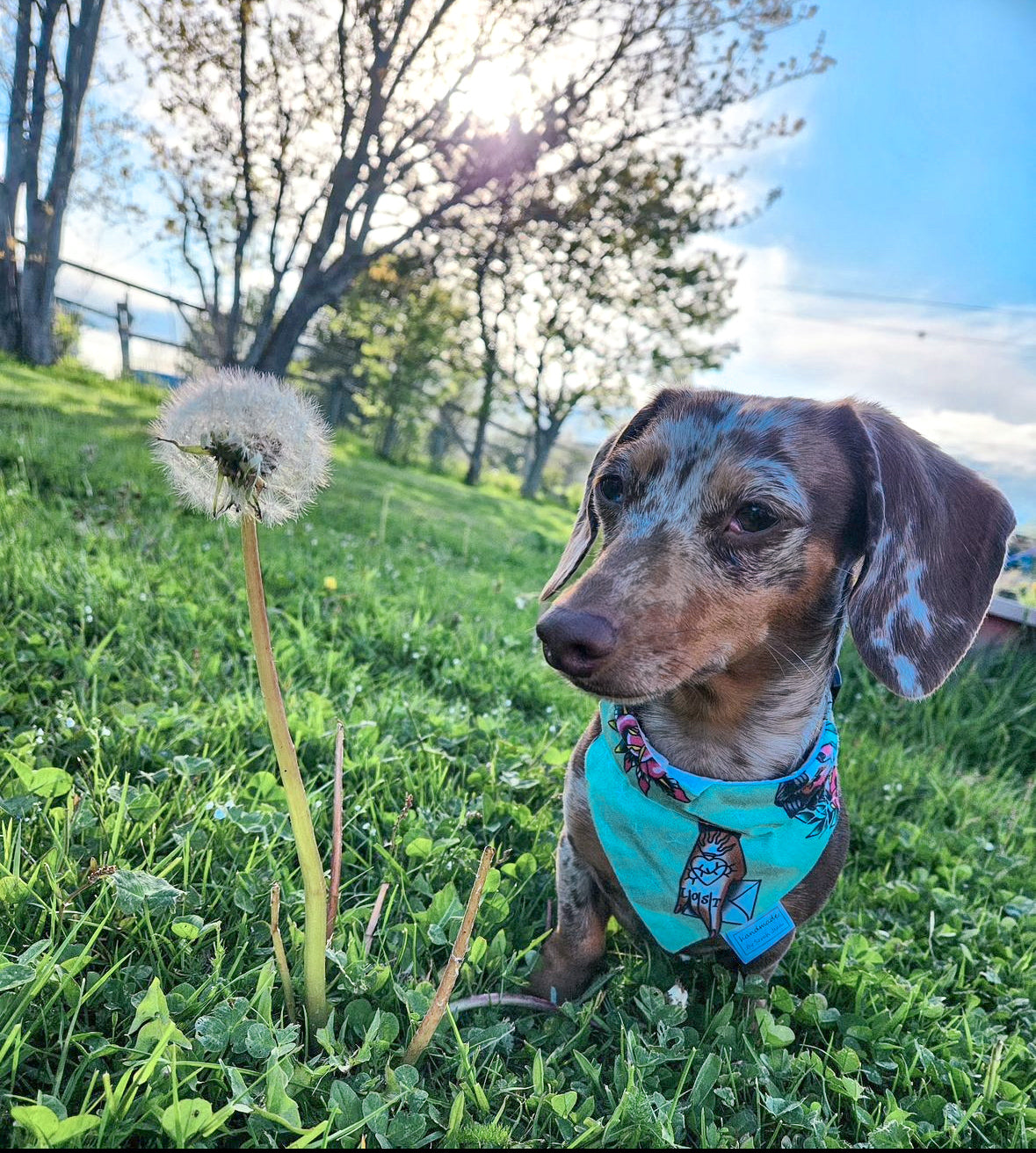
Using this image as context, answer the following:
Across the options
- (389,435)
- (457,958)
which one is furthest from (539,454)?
(457,958)

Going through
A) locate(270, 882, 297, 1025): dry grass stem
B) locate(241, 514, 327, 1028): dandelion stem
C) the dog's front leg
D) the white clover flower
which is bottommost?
the dog's front leg

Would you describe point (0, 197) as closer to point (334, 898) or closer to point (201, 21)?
point (201, 21)

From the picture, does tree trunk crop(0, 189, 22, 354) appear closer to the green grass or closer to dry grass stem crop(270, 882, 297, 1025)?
the green grass

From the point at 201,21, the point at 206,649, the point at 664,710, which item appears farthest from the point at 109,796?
the point at 201,21

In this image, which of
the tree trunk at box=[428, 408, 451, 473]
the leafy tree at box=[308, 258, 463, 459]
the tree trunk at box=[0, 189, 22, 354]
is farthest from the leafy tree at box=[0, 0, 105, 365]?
the tree trunk at box=[428, 408, 451, 473]

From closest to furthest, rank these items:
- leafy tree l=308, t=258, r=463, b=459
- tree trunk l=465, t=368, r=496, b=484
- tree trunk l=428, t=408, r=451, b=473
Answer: leafy tree l=308, t=258, r=463, b=459 < tree trunk l=465, t=368, r=496, b=484 < tree trunk l=428, t=408, r=451, b=473

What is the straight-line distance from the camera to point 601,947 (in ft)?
6.36

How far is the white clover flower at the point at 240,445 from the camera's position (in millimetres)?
1014

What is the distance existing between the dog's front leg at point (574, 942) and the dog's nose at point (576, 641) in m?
0.78

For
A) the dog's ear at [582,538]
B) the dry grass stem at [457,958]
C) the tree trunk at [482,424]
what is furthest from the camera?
the tree trunk at [482,424]

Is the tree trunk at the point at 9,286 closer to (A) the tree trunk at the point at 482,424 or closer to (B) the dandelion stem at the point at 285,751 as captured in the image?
(B) the dandelion stem at the point at 285,751

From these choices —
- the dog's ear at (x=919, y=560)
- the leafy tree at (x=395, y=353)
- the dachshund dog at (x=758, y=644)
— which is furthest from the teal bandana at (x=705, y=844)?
the leafy tree at (x=395, y=353)

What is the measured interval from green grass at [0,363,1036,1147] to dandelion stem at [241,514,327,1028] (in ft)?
1.00

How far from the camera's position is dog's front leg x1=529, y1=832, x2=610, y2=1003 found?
74.4 inches
